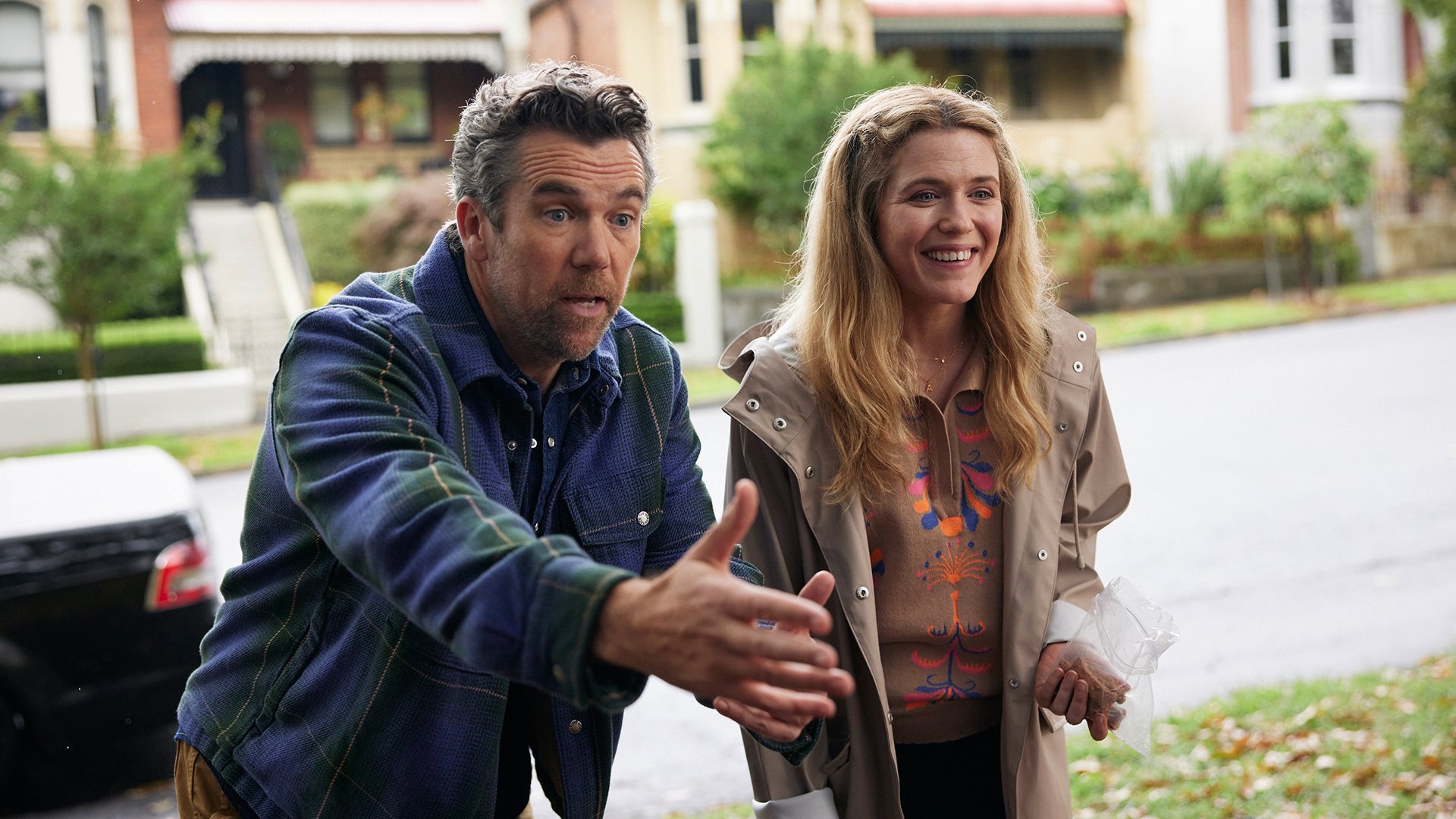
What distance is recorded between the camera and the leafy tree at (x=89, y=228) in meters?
15.3

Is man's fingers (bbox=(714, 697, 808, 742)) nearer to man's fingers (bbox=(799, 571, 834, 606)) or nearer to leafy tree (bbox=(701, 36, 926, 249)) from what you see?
man's fingers (bbox=(799, 571, 834, 606))

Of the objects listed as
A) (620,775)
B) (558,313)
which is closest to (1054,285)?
(558,313)

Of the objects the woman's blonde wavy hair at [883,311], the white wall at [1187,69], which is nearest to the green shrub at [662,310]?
the white wall at [1187,69]

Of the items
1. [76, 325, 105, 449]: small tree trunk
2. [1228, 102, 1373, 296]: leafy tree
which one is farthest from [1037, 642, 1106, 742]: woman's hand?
[1228, 102, 1373, 296]: leafy tree

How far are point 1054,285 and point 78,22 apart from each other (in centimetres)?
2653

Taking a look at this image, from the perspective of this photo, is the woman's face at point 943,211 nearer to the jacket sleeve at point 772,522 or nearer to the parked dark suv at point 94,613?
the jacket sleeve at point 772,522

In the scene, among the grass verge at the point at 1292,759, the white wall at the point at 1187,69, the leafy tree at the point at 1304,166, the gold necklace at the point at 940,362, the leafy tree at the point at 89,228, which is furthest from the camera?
the white wall at the point at 1187,69

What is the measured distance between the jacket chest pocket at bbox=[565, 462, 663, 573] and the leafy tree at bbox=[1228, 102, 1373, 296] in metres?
21.8

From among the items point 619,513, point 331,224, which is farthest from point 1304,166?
point 619,513

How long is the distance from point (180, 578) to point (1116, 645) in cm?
437

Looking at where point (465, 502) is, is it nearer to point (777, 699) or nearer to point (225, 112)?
point (777, 699)

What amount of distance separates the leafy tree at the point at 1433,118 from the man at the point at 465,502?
2746 cm

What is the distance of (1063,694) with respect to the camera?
2777 mm

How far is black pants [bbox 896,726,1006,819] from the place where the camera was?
2.90m
